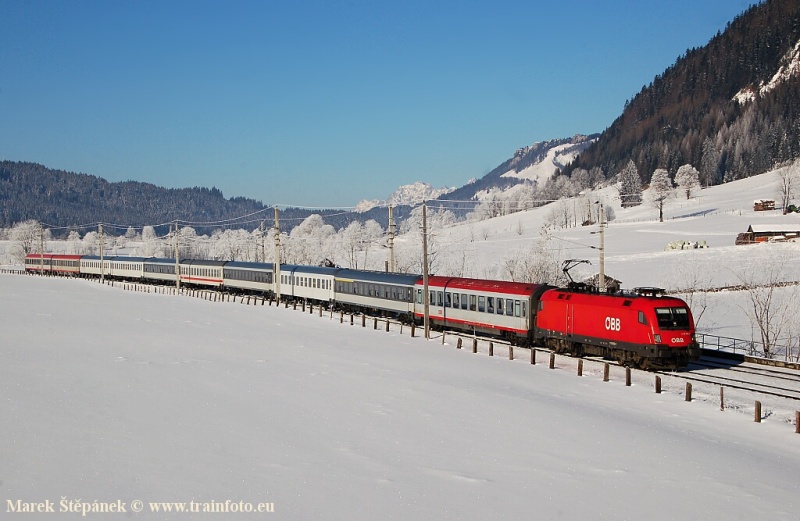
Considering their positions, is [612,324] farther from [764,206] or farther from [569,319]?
[764,206]

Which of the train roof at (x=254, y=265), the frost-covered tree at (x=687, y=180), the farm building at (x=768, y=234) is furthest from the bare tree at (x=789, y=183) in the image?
the train roof at (x=254, y=265)

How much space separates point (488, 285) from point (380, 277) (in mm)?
12452

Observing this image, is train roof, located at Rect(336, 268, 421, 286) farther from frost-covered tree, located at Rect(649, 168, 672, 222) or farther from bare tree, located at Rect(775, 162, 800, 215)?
frost-covered tree, located at Rect(649, 168, 672, 222)

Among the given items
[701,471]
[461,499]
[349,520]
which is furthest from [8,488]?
[701,471]

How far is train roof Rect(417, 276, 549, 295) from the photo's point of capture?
3397 cm

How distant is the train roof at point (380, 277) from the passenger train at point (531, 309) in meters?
0.10

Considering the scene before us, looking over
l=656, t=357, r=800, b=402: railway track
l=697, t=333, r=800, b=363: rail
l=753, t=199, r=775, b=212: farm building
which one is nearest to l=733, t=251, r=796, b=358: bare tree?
l=697, t=333, r=800, b=363: rail

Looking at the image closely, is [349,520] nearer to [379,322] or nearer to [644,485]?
[644,485]

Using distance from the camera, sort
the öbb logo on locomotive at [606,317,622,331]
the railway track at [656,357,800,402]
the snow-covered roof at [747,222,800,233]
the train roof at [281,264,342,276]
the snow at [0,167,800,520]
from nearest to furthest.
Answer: the snow at [0,167,800,520] → the railway track at [656,357,800,402] → the öbb logo on locomotive at [606,317,622,331] → the train roof at [281,264,342,276] → the snow-covered roof at [747,222,800,233]

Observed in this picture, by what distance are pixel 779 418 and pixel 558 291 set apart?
1227 centimetres

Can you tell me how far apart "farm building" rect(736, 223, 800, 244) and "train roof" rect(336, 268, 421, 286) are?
64.5m

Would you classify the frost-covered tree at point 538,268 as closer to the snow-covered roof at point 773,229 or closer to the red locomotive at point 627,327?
the snow-covered roof at point 773,229

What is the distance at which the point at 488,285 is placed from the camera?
3678 cm

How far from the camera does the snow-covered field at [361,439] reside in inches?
420
